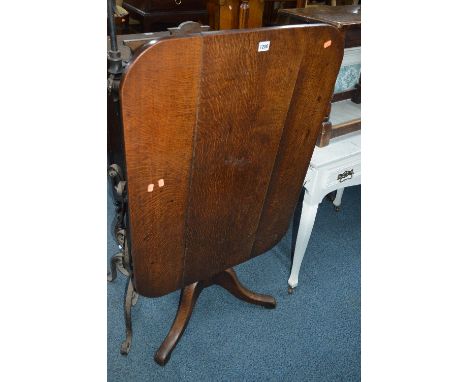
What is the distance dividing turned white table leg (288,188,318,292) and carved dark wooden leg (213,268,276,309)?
0.16 meters

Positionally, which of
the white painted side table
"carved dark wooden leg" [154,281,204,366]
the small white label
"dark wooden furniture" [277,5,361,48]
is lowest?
"carved dark wooden leg" [154,281,204,366]

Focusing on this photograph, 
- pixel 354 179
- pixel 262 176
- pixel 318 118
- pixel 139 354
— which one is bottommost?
pixel 139 354

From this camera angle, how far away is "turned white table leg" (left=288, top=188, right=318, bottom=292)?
5.33 feet

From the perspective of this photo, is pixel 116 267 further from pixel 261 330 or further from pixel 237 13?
pixel 237 13

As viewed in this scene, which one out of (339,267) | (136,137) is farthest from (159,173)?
(339,267)

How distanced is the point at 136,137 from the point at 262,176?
1.49 feet

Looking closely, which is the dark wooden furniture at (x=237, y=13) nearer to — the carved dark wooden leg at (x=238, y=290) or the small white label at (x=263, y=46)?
the small white label at (x=263, y=46)

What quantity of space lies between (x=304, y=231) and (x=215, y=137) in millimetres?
869

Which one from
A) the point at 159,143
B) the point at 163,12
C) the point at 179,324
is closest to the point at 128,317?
the point at 179,324

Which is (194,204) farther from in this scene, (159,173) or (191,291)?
(191,291)

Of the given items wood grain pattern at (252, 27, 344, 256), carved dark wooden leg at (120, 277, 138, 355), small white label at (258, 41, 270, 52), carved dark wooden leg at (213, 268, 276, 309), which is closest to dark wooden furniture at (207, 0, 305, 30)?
wood grain pattern at (252, 27, 344, 256)

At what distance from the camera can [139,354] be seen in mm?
1612

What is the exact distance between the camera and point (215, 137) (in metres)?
0.98

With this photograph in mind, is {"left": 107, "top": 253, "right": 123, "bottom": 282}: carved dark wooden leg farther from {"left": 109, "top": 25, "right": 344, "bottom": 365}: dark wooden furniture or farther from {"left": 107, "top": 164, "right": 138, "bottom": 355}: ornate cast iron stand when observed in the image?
{"left": 109, "top": 25, "right": 344, "bottom": 365}: dark wooden furniture
